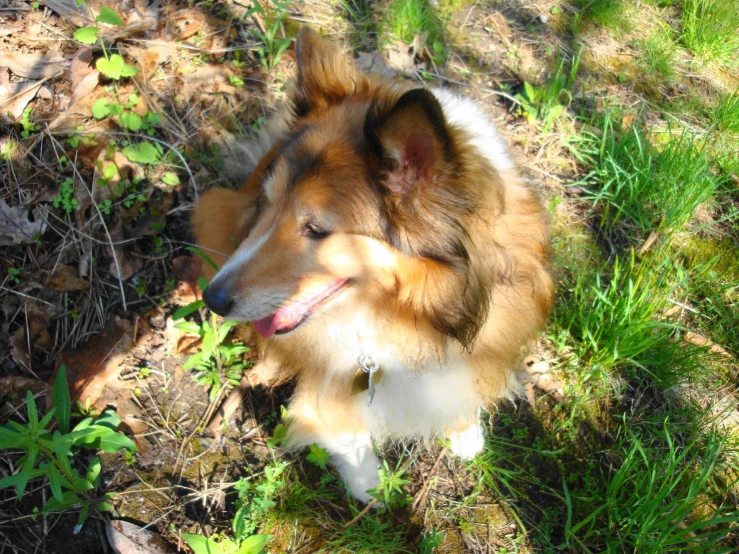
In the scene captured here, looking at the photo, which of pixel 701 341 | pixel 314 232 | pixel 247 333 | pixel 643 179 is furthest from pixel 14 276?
pixel 701 341

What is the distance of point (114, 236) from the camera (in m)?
2.61

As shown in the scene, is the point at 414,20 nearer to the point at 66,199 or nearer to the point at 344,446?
the point at 66,199

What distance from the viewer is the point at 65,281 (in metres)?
2.49

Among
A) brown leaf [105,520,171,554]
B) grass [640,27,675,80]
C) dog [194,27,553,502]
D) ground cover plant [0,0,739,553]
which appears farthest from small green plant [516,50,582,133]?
brown leaf [105,520,171,554]

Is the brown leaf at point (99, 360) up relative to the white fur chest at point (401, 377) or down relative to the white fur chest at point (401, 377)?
down

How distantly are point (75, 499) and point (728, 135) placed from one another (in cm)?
393

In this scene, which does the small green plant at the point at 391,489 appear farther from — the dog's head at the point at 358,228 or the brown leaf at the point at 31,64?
the brown leaf at the point at 31,64

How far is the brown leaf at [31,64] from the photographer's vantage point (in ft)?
8.71

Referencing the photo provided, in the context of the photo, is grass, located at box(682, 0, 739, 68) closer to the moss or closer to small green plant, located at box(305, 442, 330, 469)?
the moss

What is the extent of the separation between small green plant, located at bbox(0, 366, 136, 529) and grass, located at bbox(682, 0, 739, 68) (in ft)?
13.6

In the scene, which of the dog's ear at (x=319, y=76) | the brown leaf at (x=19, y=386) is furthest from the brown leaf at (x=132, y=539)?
the dog's ear at (x=319, y=76)

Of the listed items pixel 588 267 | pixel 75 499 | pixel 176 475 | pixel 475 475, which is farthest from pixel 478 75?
pixel 75 499

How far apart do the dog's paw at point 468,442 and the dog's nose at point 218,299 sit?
1.27 metres

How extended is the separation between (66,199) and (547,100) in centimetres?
277
